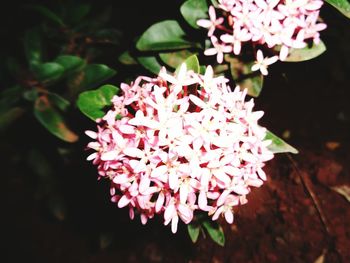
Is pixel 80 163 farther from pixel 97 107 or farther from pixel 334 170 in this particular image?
pixel 334 170

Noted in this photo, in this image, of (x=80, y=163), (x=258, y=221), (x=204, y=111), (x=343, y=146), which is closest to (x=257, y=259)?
(x=258, y=221)

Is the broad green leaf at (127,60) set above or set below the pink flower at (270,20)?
below

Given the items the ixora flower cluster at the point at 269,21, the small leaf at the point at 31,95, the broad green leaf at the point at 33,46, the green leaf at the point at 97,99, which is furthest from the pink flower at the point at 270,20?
the broad green leaf at the point at 33,46

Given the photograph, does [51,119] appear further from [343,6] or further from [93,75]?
[343,6]

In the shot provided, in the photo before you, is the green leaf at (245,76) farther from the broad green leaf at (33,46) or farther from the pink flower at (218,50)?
the broad green leaf at (33,46)

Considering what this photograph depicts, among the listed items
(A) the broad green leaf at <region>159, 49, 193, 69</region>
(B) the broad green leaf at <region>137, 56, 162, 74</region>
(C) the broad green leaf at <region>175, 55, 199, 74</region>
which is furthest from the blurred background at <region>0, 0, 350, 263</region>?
(C) the broad green leaf at <region>175, 55, 199, 74</region>

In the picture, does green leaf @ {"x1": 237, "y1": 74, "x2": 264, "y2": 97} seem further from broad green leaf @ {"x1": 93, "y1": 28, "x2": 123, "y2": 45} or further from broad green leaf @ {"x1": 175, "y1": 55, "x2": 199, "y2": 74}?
broad green leaf @ {"x1": 93, "y1": 28, "x2": 123, "y2": 45}
